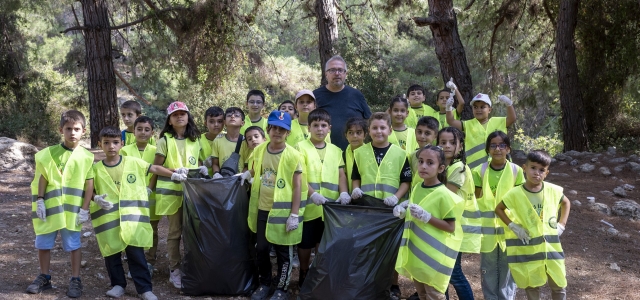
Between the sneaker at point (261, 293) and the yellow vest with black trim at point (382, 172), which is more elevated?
the yellow vest with black trim at point (382, 172)

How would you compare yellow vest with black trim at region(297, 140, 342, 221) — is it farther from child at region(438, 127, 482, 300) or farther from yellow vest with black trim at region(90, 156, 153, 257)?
yellow vest with black trim at region(90, 156, 153, 257)

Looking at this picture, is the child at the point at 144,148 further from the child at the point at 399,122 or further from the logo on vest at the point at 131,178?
the child at the point at 399,122

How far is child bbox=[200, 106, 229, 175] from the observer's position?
488 centimetres

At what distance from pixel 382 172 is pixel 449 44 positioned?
4.20 metres

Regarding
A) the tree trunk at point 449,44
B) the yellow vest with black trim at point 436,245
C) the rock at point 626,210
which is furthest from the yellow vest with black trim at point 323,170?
the rock at point 626,210

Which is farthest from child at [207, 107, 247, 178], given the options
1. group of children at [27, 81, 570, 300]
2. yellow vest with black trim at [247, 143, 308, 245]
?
yellow vest with black trim at [247, 143, 308, 245]

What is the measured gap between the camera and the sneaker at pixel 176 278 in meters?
4.64

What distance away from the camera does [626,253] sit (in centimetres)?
586

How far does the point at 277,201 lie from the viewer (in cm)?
425

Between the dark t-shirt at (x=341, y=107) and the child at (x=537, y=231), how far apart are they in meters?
1.72

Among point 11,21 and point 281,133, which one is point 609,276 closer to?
point 281,133

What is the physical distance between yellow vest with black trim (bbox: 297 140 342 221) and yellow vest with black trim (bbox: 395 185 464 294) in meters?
0.93

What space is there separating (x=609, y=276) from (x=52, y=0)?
1143 cm

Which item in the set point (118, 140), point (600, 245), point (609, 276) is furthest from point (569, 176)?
point (118, 140)
